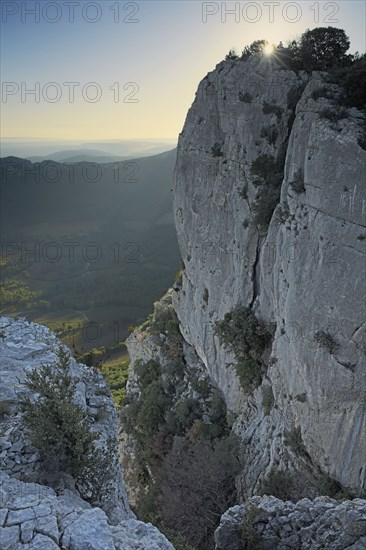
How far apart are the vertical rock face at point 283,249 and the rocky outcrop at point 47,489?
8.21 m

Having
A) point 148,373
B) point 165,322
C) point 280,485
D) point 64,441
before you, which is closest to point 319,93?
point 64,441

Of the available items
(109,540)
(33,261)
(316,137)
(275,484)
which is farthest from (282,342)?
(33,261)

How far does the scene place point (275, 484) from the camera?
51.4ft

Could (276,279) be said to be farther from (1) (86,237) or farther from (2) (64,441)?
(1) (86,237)

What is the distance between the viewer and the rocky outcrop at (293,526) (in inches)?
353

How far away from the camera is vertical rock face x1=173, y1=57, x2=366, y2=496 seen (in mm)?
13812

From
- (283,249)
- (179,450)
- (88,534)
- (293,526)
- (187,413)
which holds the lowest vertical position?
(179,450)

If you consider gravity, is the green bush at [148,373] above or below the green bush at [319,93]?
below

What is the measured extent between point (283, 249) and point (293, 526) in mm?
10171

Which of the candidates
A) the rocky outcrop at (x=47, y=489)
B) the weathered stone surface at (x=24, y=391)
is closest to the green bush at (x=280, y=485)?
the weathered stone surface at (x=24, y=391)

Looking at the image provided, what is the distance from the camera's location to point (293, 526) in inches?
376

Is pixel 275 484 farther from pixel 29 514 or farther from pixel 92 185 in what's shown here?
pixel 92 185

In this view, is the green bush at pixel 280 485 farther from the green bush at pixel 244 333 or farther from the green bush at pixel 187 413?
the green bush at pixel 187 413

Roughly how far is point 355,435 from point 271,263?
7.82 meters
